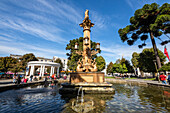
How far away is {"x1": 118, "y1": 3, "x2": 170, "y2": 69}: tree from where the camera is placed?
1992 centimetres

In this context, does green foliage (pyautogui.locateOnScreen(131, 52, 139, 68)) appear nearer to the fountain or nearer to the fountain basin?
the fountain

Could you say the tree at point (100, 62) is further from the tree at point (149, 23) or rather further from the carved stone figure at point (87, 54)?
the carved stone figure at point (87, 54)

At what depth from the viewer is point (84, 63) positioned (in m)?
11.2

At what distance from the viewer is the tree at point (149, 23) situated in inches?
784

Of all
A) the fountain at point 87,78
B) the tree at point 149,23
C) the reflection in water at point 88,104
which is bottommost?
the reflection in water at point 88,104

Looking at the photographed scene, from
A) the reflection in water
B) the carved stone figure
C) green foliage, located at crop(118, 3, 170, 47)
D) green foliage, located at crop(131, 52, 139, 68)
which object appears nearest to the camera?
the reflection in water

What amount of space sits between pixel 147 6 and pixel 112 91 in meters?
24.6

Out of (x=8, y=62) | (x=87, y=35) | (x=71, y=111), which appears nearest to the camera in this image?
(x=71, y=111)

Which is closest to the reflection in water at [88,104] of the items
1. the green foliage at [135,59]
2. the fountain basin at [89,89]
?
the fountain basin at [89,89]

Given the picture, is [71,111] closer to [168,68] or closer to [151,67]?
[168,68]

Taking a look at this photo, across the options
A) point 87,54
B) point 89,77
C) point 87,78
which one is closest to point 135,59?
point 87,54

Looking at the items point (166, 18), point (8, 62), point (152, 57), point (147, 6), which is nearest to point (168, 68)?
point (166, 18)

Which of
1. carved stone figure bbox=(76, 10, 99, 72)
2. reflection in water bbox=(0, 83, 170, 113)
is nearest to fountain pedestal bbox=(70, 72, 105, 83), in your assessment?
carved stone figure bbox=(76, 10, 99, 72)

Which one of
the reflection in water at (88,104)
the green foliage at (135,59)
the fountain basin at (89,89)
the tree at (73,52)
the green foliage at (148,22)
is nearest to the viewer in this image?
the reflection in water at (88,104)
